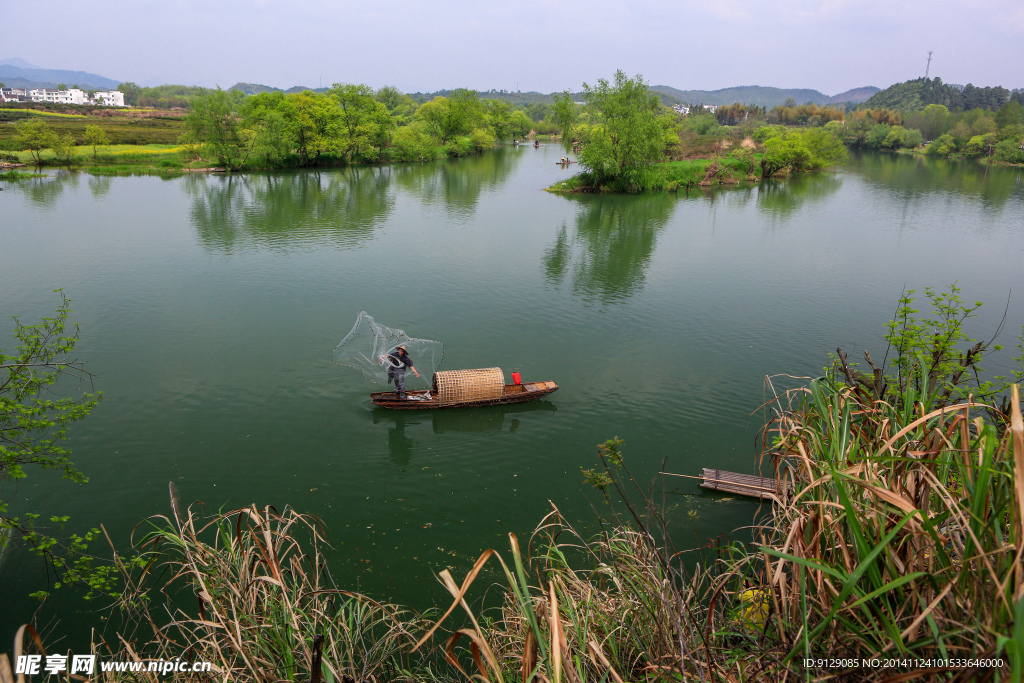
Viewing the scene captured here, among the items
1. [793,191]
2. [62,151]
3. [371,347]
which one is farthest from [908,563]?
[62,151]

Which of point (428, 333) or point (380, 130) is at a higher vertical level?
point (380, 130)

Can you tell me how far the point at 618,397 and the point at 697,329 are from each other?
681cm

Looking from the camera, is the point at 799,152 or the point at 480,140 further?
the point at 480,140

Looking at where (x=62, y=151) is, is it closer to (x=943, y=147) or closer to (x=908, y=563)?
(x=908, y=563)

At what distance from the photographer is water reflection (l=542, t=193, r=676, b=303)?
2659 centimetres

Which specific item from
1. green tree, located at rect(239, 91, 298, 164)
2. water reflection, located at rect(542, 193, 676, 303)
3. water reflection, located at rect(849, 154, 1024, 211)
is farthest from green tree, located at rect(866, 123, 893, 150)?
green tree, located at rect(239, 91, 298, 164)

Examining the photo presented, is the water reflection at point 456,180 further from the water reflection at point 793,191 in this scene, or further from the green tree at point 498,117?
the water reflection at point 793,191

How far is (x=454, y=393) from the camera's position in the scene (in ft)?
49.8

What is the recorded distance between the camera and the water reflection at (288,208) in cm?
3281

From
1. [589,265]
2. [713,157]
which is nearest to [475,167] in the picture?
[713,157]

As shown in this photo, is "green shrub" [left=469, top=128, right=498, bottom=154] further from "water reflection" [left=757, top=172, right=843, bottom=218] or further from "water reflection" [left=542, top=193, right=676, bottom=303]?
"water reflection" [left=542, top=193, right=676, bottom=303]

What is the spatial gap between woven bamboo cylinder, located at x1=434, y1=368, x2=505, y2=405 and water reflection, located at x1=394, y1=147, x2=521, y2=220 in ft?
88.5

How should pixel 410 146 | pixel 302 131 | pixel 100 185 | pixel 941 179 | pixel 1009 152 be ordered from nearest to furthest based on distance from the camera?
pixel 100 185
pixel 302 131
pixel 941 179
pixel 410 146
pixel 1009 152

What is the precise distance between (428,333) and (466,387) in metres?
5.31
